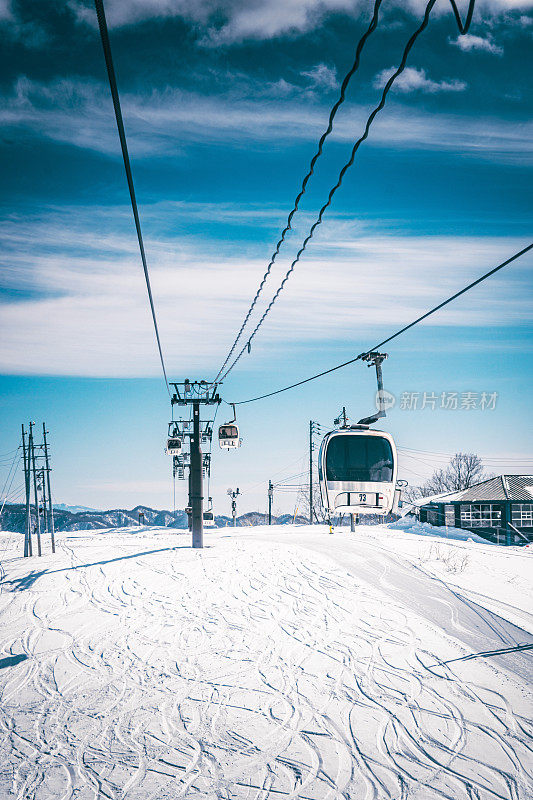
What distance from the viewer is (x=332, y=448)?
1733 centimetres

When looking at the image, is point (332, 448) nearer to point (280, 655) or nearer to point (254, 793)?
point (280, 655)

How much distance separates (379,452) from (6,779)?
13.0m

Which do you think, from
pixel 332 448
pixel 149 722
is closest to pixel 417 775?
pixel 149 722

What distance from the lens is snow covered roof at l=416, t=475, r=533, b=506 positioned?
44906 millimetres

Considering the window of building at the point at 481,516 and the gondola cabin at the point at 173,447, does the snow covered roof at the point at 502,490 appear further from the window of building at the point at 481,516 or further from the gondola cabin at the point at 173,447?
the gondola cabin at the point at 173,447

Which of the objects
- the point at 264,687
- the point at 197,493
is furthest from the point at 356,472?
the point at 197,493

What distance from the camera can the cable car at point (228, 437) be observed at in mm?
24953

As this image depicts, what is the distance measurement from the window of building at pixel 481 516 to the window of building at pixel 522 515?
1256mm

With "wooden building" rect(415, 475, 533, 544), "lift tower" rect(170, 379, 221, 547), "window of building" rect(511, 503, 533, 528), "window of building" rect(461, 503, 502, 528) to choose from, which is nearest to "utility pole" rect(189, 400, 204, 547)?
"lift tower" rect(170, 379, 221, 547)

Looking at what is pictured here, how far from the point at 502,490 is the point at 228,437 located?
102ft

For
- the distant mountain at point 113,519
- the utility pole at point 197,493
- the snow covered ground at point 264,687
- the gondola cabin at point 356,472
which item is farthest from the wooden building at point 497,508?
the distant mountain at point 113,519

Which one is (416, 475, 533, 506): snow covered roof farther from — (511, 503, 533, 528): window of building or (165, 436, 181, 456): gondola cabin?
(165, 436, 181, 456): gondola cabin

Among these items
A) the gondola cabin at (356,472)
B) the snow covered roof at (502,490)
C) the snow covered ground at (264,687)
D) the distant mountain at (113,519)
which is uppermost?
the gondola cabin at (356,472)

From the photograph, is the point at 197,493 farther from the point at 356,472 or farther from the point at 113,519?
the point at 113,519
